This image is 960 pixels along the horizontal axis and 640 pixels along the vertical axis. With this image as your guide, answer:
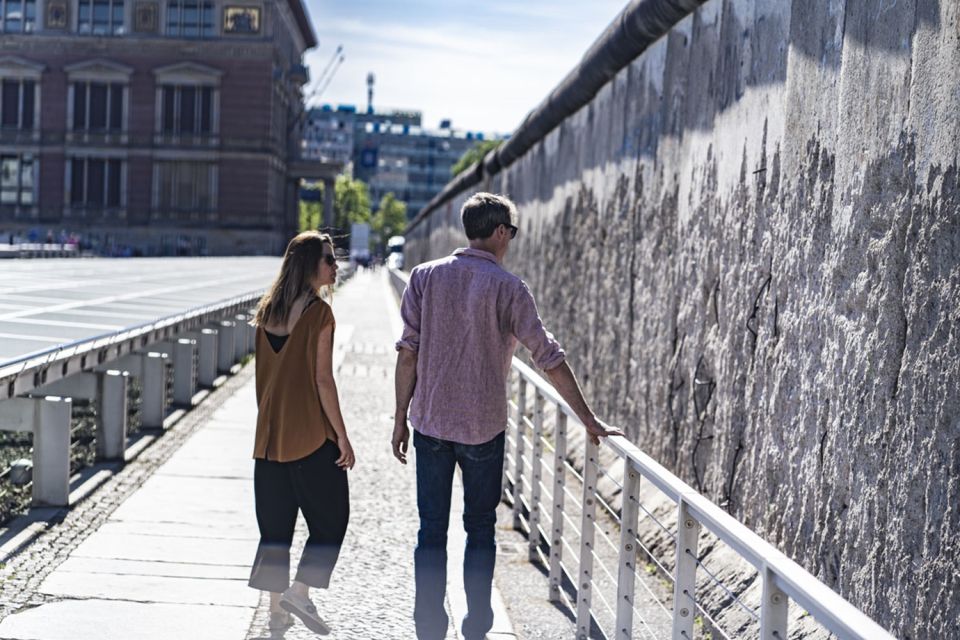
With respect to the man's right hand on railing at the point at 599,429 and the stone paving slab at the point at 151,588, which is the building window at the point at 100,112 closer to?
the stone paving slab at the point at 151,588

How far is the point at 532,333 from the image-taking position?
5375 millimetres

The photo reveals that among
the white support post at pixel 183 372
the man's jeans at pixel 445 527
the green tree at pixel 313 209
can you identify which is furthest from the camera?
the green tree at pixel 313 209

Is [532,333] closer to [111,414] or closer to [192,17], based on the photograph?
[111,414]

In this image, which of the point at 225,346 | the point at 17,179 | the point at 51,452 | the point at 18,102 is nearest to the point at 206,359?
the point at 225,346

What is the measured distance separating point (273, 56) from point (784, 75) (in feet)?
267

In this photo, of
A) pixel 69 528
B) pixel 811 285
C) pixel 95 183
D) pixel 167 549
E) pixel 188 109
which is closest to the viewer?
pixel 811 285

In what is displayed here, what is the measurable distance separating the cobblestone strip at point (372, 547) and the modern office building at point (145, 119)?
7018cm

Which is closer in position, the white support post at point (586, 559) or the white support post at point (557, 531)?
the white support post at point (586, 559)

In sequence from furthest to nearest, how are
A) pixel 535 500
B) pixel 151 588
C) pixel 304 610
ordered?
pixel 535 500
pixel 151 588
pixel 304 610

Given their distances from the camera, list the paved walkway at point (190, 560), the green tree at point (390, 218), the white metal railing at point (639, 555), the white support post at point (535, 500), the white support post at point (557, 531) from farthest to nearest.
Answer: the green tree at point (390, 218) < the white support post at point (535, 500) < the white support post at point (557, 531) < the paved walkway at point (190, 560) < the white metal railing at point (639, 555)

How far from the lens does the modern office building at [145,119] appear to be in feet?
275

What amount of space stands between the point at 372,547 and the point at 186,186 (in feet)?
260

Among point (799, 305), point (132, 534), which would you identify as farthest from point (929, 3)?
point (132, 534)

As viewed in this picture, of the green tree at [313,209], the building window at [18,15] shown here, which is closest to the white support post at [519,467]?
the building window at [18,15]
